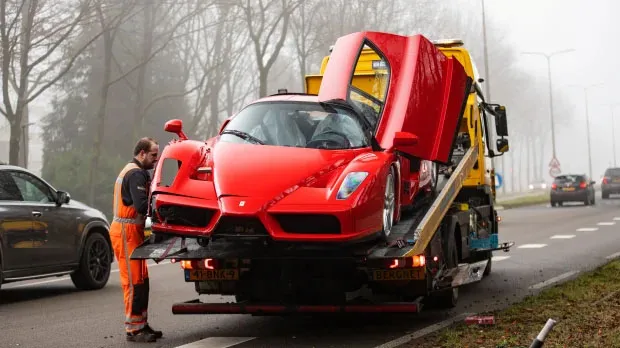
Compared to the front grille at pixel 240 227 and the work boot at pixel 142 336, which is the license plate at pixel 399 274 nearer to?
the front grille at pixel 240 227

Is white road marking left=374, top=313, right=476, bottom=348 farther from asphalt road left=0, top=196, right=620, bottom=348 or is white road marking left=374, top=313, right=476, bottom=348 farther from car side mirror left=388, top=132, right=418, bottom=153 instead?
car side mirror left=388, top=132, right=418, bottom=153

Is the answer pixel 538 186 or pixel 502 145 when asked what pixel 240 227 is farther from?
pixel 538 186

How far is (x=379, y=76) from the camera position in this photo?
11555mm

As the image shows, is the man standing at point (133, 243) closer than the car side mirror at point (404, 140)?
No

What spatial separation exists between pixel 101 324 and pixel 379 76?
3.73 meters

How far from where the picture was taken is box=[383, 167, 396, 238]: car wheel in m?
9.17

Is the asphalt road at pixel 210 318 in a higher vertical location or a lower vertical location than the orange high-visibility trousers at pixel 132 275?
lower

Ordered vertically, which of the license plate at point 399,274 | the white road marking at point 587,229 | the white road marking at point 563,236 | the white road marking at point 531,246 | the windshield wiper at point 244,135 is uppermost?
the windshield wiper at point 244,135

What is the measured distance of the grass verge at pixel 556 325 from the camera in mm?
8562

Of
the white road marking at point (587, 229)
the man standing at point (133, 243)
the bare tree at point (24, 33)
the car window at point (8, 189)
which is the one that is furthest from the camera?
the bare tree at point (24, 33)

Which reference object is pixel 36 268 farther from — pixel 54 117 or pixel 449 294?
pixel 54 117

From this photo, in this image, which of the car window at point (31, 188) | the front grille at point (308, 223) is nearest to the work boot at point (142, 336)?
the front grille at point (308, 223)

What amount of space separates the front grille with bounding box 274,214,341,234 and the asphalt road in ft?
3.67

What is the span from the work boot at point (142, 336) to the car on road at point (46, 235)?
4.16 metres
